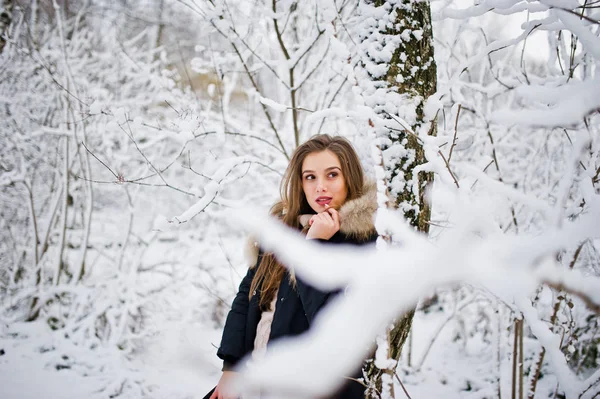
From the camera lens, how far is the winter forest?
1.51 feet

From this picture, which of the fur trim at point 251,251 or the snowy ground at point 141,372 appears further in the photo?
the snowy ground at point 141,372

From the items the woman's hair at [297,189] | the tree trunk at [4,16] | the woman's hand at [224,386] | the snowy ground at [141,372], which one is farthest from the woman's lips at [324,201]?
the tree trunk at [4,16]

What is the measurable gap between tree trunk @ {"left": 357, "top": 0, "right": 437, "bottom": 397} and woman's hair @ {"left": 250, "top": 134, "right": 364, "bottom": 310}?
0.30 metres

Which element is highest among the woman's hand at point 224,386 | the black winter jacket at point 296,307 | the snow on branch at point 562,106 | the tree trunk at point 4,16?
the tree trunk at point 4,16

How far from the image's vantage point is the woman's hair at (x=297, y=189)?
1593 millimetres

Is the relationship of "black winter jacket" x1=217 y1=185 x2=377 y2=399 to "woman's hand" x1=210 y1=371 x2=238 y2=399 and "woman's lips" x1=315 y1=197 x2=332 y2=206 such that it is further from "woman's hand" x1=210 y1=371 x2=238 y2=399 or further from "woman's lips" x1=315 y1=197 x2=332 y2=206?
"woman's lips" x1=315 y1=197 x2=332 y2=206

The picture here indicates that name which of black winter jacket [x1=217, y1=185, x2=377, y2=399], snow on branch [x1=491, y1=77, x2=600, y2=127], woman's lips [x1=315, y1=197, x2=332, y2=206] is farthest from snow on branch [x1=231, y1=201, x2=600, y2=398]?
woman's lips [x1=315, y1=197, x2=332, y2=206]

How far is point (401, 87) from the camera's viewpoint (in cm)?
128

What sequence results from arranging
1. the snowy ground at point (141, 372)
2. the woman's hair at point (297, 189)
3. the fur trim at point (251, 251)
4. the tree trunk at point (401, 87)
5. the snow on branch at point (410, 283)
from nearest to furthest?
the snow on branch at point (410, 283)
the tree trunk at point (401, 87)
the woman's hair at point (297, 189)
the fur trim at point (251, 251)
the snowy ground at point (141, 372)

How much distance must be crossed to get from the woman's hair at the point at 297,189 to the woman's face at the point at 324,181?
3 cm

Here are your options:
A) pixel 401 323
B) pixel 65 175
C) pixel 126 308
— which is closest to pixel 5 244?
pixel 65 175

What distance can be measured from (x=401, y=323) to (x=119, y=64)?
500cm

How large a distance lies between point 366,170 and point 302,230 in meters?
0.45

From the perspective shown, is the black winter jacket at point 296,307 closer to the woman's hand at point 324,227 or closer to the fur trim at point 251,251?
the woman's hand at point 324,227
